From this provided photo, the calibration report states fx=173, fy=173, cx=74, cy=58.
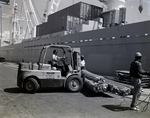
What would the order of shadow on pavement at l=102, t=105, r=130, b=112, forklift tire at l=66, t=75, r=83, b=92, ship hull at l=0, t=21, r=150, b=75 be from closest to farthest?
shadow on pavement at l=102, t=105, r=130, b=112, forklift tire at l=66, t=75, r=83, b=92, ship hull at l=0, t=21, r=150, b=75

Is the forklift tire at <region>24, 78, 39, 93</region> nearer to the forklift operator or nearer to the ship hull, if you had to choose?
the forklift operator

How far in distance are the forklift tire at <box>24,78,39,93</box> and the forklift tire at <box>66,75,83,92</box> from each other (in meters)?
1.37

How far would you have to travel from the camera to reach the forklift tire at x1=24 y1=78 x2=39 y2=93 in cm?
706

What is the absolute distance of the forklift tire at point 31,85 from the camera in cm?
706

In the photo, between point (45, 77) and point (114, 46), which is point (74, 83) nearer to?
point (45, 77)

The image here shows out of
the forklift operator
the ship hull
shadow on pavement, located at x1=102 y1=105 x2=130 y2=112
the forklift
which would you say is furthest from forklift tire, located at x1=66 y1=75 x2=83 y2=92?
the ship hull

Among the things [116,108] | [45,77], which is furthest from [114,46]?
[116,108]

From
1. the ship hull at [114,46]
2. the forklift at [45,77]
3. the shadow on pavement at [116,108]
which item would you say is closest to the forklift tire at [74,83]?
the forklift at [45,77]

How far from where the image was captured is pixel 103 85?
7391 mm

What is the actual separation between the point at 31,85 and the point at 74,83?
186 centimetres

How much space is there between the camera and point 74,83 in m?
7.68

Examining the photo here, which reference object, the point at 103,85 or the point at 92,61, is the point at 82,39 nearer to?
the point at 92,61

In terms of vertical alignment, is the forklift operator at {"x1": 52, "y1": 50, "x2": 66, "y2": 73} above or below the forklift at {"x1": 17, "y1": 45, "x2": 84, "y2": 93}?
above

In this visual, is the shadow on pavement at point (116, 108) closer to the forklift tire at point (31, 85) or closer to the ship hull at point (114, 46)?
the forklift tire at point (31, 85)
